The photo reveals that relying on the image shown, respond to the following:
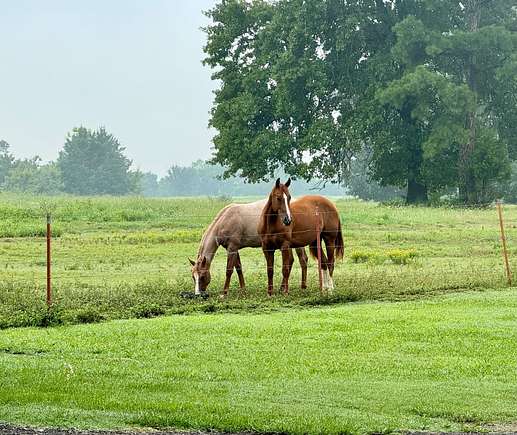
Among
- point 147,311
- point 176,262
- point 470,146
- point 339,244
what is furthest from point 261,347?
point 470,146

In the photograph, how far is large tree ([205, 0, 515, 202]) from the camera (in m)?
50.9

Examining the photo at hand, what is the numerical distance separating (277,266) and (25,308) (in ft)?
31.9

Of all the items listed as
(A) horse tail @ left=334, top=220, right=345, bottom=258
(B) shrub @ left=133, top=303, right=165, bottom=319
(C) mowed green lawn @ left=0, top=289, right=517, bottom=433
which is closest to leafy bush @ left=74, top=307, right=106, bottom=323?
(C) mowed green lawn @ left=0, top=289, right=517, bottom=433

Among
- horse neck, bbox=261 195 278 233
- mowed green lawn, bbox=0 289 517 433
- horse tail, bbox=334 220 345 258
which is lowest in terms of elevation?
mowed green lawn, bbox=0 289 517 433

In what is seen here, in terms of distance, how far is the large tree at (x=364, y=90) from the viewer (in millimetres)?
50938

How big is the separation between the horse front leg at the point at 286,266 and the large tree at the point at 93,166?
11274cm

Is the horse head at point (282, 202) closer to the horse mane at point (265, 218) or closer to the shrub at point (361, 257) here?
the horse mane at point (265, 218)

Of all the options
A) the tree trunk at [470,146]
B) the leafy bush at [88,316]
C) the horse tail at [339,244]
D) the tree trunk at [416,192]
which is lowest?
the leafy bush at [88,316]

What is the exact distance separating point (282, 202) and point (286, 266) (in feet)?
4.19

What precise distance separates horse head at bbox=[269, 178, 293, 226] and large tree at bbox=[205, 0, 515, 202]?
1176 inches

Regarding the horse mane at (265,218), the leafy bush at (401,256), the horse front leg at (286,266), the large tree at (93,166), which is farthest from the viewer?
the large tree at (93,166)

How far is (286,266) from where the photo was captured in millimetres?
20359

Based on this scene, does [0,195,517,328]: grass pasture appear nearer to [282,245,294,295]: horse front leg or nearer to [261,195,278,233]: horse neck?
[282,245,294,295]: horse front leg

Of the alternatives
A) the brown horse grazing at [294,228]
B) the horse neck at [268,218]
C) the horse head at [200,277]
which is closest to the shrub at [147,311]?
the horse head at [200,277]
